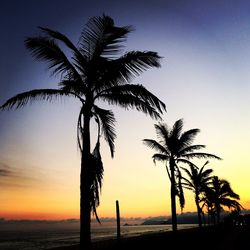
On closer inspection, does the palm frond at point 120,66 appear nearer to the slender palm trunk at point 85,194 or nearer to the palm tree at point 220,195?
the slender palm trunk at point 85,194

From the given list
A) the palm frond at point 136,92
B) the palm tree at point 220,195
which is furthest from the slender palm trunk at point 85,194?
the palm tree at point 220,195

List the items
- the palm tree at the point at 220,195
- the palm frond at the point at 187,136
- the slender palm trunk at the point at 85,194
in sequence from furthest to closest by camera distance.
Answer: the palm tree at the point at 220,195
the palm frond at the point at 187,136
the slender palm trunk at the point at 85,194

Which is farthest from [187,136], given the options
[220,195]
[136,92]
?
[220,195]

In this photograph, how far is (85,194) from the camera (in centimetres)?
921

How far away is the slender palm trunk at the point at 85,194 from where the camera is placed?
890 centimetres

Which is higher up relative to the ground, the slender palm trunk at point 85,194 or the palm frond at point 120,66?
the palm frond at point 120,66

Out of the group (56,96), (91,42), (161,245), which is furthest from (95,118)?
(161,245)

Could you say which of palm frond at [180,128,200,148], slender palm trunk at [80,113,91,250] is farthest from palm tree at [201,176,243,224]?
slender palm trunk at [80,113,91,250]

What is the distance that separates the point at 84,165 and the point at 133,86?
3144 mm

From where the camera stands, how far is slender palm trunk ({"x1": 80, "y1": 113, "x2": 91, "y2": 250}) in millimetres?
8898

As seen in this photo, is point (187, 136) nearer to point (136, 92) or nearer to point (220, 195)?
point (136, 92)

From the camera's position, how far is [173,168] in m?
22.2

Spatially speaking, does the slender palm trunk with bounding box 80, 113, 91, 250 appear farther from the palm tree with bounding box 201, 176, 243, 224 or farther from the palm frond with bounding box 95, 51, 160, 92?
the palm tree with bounding box 201, 176, 243, 224

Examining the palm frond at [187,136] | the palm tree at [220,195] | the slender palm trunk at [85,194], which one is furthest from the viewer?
the palm tree at [220,195]
